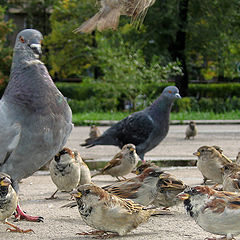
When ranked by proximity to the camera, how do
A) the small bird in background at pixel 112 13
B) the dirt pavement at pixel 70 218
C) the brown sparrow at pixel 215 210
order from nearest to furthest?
the brown sparrow at pixel 215 210 < the small bird in background at pixel 112 13 < the dirt pavement at pixel 70 218

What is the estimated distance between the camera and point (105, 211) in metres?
4.31

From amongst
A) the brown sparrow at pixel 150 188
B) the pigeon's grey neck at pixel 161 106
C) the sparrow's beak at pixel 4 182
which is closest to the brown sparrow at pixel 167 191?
the brown sparrow at pixel 150 188

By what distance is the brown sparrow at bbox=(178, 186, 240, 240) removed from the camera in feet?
13.2

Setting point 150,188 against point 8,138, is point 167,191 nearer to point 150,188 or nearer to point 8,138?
point 150,188

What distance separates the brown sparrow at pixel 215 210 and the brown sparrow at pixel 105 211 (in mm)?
531

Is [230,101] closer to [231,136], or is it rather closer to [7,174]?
[231,136]

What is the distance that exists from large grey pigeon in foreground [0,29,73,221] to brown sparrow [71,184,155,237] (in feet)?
2.94

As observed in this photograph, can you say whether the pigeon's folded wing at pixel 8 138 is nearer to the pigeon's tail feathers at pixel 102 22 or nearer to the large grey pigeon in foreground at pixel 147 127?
the pigeon's tail feathers at pixel 102 22

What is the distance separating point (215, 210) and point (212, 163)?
2.67 meters

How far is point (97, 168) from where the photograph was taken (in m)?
9.05

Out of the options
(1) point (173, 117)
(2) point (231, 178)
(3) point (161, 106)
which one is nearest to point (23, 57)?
(2) point (231, 178)

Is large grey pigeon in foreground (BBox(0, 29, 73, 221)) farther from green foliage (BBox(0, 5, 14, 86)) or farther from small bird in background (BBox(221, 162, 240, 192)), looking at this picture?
green foliage (BBox(0, 5, 14, 86))

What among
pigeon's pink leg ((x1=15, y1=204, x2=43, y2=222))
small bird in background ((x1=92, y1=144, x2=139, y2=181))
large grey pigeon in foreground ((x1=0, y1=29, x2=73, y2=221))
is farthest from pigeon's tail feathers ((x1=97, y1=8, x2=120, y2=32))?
small bird in background ((x1=92, y1=144, x2=139, y2=181))

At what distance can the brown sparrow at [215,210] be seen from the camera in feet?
13.2
